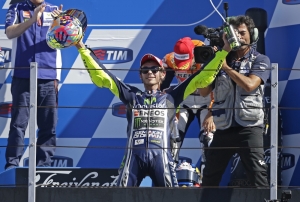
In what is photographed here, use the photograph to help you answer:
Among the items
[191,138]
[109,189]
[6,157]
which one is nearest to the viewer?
[109,189]

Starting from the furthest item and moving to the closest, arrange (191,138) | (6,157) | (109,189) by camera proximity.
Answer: (191,138) < (6,157) < (109,189)

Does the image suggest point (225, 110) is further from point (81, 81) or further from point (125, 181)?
point (81, 81)

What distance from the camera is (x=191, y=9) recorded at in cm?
804

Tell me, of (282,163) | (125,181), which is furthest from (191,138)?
(125,181)

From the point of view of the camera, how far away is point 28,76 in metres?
7.34

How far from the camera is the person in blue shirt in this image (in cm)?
724

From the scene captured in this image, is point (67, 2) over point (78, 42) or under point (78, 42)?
over

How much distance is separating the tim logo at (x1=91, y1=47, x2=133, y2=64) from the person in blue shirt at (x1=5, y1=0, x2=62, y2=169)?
565mm

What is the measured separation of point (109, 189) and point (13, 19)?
2.21 meters

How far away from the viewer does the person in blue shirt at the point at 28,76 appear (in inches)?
285

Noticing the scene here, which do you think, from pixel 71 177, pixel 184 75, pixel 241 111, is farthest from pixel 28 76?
pixel 241 111

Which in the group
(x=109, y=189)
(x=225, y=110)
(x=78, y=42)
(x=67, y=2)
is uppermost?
(x=67, y=2)

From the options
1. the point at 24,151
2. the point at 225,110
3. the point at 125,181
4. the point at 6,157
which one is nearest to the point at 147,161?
the point at 125,181

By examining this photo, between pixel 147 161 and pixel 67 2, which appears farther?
pixel 67 2
